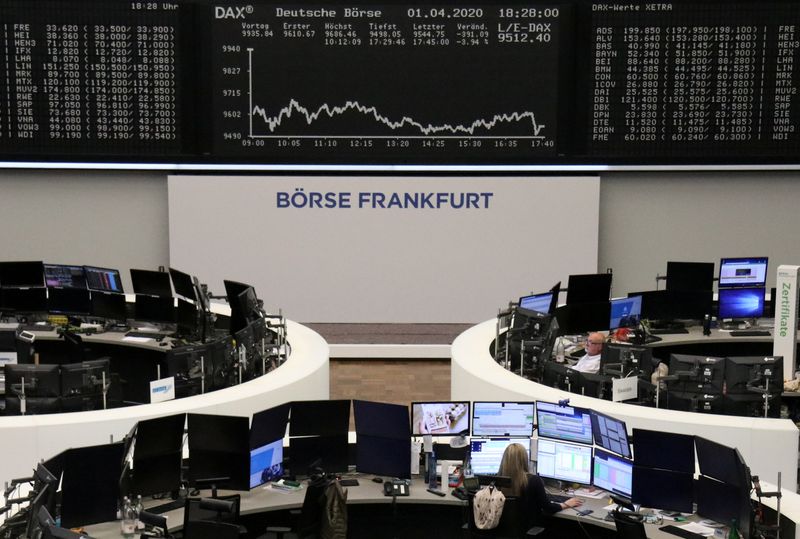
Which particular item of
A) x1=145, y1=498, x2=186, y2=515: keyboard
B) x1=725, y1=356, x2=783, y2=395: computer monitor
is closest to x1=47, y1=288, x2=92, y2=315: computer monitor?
x1=145, y1=498, x2=186, y2=515: keyboard

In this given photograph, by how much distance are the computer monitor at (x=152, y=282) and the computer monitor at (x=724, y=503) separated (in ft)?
18.8

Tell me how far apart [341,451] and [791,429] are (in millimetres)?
3078

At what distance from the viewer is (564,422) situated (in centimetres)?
754

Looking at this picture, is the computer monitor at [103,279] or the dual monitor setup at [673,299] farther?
the computer monitor at [103,279]

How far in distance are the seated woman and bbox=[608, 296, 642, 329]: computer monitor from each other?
12.8 feet

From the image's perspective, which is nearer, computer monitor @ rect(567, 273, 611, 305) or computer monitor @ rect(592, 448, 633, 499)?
computer monitor @ rect(592, 448, 633, 499)

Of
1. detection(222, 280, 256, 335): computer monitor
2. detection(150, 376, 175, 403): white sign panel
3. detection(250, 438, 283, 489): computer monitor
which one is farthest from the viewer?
detection(222, 280, 256, 335): computer monitor

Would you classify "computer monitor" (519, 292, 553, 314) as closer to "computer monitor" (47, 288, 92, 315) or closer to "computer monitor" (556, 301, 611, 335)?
"computer monitor" (556, 301, 611, 335)

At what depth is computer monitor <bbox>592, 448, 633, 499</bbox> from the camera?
7168 mm

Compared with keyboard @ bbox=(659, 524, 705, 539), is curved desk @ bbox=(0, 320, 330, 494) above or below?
above

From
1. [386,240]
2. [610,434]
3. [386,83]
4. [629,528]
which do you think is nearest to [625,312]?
[386,240]

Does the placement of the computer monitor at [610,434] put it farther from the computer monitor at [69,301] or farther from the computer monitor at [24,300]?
the computer monitor at [24,300]

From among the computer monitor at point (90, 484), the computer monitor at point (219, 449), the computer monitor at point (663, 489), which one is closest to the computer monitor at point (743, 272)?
the computer monitor at point (663, 489)

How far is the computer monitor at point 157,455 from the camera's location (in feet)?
23.0
